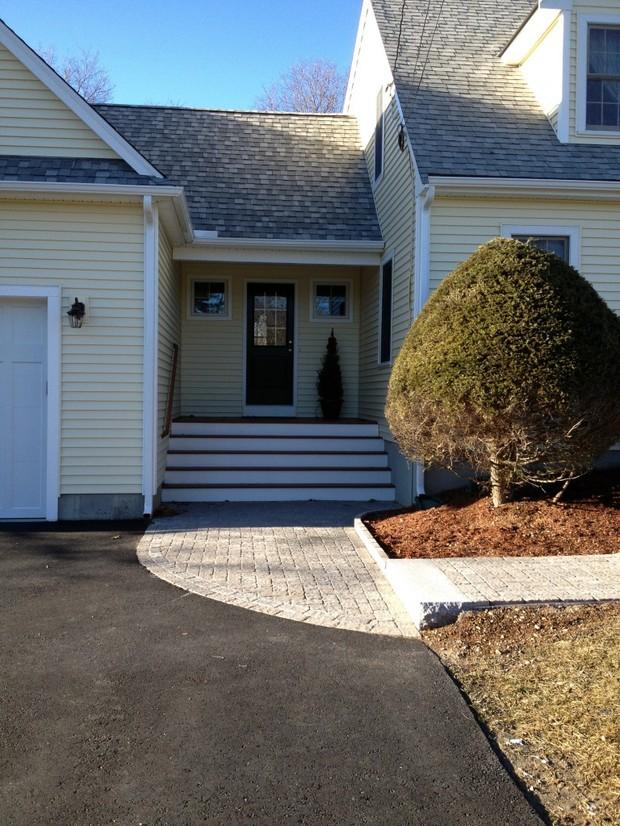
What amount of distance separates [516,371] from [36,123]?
20.2 feet

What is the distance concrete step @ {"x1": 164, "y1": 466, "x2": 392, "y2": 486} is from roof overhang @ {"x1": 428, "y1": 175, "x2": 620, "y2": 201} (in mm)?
3820

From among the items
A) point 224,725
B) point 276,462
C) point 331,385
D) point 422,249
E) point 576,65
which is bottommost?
point 224,725

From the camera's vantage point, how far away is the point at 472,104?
1036 centimetres

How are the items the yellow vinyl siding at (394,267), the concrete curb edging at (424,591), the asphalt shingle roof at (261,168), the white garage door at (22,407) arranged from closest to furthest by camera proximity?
the concrete curb edging at (424,591)
the white garage door at (22,407)
the yellow vinyl siding at (394,267)
the asphalt shingle roof at (261,168)

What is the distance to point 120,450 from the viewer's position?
8367 millimetres

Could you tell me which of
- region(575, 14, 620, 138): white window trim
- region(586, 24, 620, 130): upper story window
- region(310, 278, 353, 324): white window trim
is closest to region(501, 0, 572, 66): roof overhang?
region(575, 14, 620, 138): white window trim

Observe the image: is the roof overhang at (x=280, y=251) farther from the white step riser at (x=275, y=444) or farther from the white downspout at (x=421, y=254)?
the white step riser at (x=275, y=444)

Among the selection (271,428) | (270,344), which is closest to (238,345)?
(270,344)

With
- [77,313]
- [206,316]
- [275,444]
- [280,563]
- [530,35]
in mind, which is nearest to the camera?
[280,563]

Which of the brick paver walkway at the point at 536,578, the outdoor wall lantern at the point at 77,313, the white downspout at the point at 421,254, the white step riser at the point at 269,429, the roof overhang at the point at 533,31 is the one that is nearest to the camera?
the brick paver walkway at the point at 536,578

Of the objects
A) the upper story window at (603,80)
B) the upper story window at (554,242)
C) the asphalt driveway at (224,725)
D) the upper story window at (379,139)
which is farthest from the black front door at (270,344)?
the asphalt driveway at (224,725)

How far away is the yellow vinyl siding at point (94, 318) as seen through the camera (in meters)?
8.20

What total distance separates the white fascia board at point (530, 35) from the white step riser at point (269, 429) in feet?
20.0

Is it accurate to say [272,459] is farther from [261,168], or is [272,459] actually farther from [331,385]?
[261,168]
